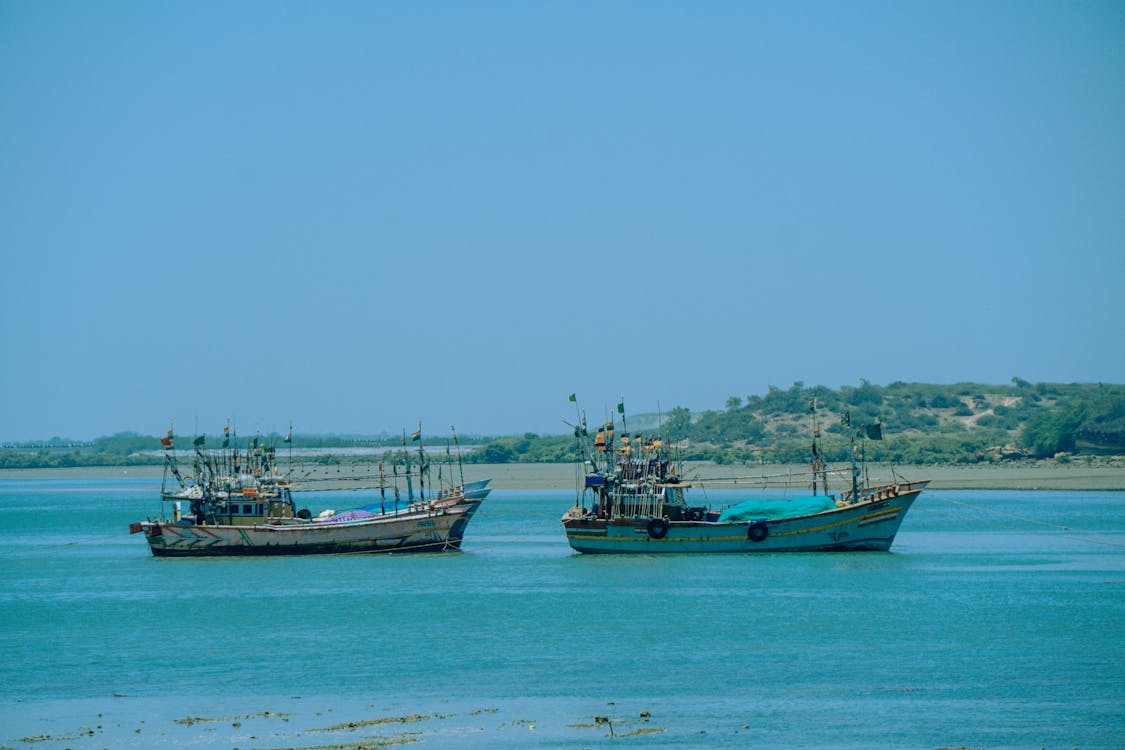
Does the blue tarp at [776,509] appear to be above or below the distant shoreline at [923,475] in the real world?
above

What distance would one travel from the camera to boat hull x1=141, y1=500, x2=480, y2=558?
2035 inches

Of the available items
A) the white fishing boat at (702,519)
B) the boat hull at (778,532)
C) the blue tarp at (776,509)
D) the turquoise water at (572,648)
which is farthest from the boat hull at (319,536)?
the blue tarp at (776,509)

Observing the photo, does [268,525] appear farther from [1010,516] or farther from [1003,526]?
[1010,516]

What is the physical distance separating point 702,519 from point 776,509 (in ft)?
8.94

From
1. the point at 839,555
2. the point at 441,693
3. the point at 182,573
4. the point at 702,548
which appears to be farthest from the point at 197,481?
the point at 441,693

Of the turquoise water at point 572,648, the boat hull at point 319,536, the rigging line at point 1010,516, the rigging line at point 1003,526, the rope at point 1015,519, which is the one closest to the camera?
the turquoise water at point 572,648

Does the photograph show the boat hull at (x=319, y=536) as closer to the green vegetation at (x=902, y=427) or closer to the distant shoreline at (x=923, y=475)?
the distant shoreline at (x=923, y=475)

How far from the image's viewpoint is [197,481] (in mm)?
52438

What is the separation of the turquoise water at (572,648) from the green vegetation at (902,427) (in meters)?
69.2

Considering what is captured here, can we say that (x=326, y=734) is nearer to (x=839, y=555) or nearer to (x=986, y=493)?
(x=839, y=555)

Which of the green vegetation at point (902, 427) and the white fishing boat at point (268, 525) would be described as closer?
the white fishing boat at point (268, 525)

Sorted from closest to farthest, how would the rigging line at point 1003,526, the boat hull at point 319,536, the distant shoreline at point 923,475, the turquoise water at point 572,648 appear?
the turquoise water at point 572,648, the boat hull at point 319,536, the rigging line at point 1003,526, the distant shoreline at point 923,475

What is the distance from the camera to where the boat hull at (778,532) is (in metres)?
49.6

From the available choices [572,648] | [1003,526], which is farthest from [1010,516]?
[572,648]
